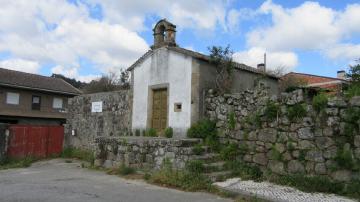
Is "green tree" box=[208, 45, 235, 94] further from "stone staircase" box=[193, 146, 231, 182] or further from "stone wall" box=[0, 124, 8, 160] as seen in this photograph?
"stone wall" box=[0, 124, 8, 160]

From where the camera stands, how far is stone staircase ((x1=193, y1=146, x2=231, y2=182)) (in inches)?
360

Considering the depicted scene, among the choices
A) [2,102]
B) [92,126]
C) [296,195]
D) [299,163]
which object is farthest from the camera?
[2,102]

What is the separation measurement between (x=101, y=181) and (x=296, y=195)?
5.12 m

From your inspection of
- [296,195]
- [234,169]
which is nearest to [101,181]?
[234,169]

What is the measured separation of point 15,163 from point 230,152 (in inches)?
374

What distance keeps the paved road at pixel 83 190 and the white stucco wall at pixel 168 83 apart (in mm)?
2914

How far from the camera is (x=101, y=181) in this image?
1000 centimetres

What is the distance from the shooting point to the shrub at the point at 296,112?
8828mm

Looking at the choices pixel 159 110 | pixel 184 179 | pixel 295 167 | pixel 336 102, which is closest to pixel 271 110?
pixel 295 167

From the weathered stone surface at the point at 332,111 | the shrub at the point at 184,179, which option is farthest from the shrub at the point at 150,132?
the weathered stone surface at the point at 332,111

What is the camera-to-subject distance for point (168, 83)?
1283cm

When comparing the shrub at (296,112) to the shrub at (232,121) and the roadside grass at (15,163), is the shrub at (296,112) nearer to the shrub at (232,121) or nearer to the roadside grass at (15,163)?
the shrub at (232,121)

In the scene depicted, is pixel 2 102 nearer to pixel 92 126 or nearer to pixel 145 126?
pixel 92 126

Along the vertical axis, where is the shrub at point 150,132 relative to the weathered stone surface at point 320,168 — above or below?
above
